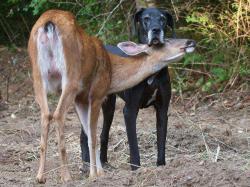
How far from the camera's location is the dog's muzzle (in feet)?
25.8

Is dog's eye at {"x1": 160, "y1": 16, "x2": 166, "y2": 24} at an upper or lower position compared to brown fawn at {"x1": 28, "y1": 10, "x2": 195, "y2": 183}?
upper

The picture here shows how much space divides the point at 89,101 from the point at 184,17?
5.68m

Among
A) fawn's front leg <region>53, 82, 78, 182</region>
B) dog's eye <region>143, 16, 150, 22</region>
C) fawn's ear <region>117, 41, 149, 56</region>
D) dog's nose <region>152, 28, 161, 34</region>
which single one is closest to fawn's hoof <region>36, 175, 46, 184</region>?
fawn's front leg <region>53, 82, 78, 182</region>

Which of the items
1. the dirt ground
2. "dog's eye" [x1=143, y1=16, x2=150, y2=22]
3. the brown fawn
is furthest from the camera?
"dog's eye" [x1=143, y1=16, x2=150, y2=22]

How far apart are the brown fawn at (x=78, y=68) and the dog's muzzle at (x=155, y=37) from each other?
0.07 meters

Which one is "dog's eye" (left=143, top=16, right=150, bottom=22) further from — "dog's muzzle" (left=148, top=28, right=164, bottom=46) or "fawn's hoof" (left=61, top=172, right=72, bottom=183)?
"fawn's hoof" (left=61, top=172, right=72, bottom=183)

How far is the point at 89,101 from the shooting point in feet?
25.0

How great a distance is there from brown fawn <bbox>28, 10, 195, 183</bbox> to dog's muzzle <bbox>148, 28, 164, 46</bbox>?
0.07m

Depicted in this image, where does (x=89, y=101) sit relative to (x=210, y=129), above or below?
above

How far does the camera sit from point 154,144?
9.83 m

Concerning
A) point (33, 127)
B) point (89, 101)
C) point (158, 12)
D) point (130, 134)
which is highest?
point (158, 12)

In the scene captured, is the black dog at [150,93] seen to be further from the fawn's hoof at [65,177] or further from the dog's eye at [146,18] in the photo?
the fawn's hoof at [65,177]

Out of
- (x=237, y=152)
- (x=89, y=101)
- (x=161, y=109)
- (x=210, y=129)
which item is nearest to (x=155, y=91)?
(x=161, y=109)

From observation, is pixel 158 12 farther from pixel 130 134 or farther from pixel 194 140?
pixel 194 140
